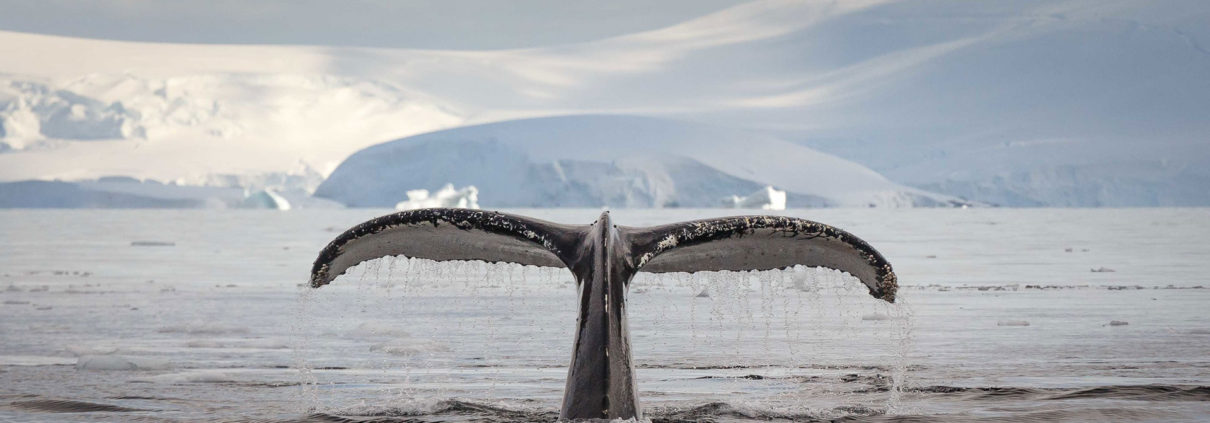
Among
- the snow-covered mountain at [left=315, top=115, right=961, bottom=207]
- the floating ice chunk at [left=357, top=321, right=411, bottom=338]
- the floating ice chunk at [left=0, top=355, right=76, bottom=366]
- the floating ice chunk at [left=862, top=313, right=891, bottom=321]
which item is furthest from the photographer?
the snow-covered mountain at [left=315, top=115, right=961, bottom=207]

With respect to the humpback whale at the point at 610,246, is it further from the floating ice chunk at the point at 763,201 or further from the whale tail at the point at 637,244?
the floating ice chunk at the point at 763,201

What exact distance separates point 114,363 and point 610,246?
468cm

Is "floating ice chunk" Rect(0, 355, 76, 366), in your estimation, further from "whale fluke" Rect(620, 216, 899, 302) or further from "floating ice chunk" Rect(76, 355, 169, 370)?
"whale fluke" Rect(620, 216, 899, 302)

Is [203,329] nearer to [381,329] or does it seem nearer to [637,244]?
[381,329]

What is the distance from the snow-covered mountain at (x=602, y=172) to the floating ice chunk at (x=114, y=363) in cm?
7044

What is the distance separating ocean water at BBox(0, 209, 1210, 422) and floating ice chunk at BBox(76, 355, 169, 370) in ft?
0.07

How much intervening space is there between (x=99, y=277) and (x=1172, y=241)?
23172 millimetres

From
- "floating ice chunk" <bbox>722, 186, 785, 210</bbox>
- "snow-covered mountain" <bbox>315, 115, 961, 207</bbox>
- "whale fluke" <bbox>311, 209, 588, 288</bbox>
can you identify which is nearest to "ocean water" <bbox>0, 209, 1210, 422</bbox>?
"whale fluke" <bbox>311, 209, 588, 288</bbox>

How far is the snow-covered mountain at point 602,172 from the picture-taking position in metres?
81.1

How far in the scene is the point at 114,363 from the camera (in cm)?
816

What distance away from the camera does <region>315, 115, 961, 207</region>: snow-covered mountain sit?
81.1 metres

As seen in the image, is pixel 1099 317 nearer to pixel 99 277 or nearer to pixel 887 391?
pixel 887 391

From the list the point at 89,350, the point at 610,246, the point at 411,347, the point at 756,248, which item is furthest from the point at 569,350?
the point at 610,246

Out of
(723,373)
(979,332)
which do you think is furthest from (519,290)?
(723,373)
